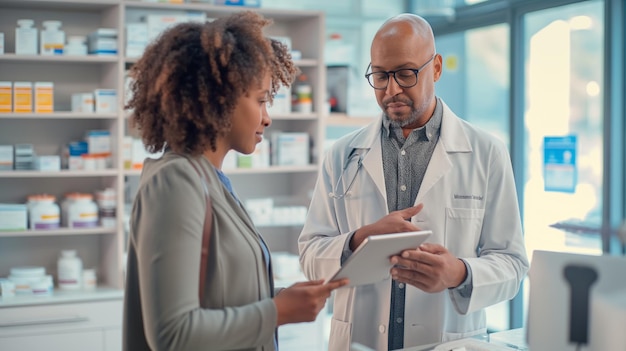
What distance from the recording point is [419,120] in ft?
7.61

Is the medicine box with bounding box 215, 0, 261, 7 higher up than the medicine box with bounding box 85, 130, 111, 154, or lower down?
higher up

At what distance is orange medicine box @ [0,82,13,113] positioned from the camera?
3855 mm

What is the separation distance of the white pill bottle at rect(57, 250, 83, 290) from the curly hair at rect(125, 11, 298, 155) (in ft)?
8.51

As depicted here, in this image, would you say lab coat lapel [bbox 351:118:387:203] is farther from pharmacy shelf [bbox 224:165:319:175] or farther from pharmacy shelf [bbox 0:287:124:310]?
pharmacy shelf [bbox 0:287:124:310]

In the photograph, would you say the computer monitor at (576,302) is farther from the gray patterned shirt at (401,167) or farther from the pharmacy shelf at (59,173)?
the pharmacy shelf at (59,173)

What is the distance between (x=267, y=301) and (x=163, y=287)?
0.76 ft

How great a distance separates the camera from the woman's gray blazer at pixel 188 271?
→ 1.40 metres

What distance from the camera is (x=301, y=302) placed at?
157 cm

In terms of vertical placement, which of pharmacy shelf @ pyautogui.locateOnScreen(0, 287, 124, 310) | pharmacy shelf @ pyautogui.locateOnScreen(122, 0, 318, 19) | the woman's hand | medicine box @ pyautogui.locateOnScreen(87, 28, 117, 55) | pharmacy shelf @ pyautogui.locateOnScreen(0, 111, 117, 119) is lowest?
pharmacy shelf @ pyautogui.locateOnScreen(0, 287, 124, 310)

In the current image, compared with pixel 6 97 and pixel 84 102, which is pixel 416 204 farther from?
pixel 6 97

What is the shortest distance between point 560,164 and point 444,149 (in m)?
2.26

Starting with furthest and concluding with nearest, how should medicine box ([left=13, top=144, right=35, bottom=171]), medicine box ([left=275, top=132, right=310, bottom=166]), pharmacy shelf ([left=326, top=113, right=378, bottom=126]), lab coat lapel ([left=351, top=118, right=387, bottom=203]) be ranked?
1. pharmacy shelf ([left=326, top=113, right=378, bottom=126])
2. medicine box ([left=275, top=132, right=310, bottom=166])
3. medicine box ([left=13, top=144, right=35, bottom=171])
4. lab coat lapel ([left=351, top=118, right=387, bottom=203])

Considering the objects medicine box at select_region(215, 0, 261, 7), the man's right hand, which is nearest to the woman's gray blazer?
the man's right hand

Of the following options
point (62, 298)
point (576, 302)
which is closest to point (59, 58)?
point (62, 298)
